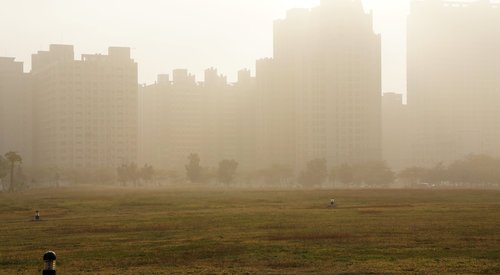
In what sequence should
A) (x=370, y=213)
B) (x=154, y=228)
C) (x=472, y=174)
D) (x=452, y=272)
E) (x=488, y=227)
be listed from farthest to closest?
(x=472, y=174) < (x=370, y=213) < (x=154, y=228) < (x=488, y=227) < (x=452, y=272)

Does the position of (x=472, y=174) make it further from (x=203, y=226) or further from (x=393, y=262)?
(x=393, y=262)

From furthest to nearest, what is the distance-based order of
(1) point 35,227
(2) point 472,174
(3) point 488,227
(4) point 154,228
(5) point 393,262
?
(2) point 472,174 < (1) point 35,227 < (4) point 154,228 < (3) point 488,227 < (5) point 393,262

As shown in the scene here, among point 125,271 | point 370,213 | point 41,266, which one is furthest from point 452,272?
point 370,213

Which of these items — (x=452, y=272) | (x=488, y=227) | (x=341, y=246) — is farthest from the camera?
(x=488, y=227)

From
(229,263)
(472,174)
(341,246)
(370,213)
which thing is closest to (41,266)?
(229,263)

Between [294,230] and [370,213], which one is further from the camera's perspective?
[370,213]

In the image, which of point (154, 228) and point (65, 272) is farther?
point (154, 228)

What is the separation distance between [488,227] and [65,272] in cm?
2619

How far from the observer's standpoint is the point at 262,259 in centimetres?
3094

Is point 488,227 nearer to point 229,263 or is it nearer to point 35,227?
point 229,263

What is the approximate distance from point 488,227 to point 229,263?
20119mm

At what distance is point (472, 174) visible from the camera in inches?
7539

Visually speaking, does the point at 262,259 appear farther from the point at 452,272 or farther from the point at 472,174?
the point at 472,174

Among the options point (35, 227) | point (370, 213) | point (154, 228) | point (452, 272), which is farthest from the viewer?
point (370, 213)
